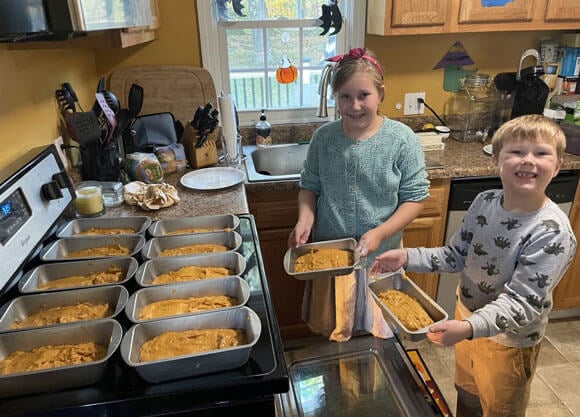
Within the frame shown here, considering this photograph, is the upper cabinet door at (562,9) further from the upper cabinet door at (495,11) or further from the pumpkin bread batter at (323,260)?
the pumpkin bread batter at (323,260)

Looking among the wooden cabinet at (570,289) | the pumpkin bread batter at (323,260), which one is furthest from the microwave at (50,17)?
the wooden cabinet at (570,289)

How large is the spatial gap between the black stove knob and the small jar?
155 mm

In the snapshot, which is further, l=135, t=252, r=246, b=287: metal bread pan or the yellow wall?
the yellow wall

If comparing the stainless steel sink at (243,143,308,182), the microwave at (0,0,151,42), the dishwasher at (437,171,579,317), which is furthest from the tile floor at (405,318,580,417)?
the microwave at (0,0,151,42)

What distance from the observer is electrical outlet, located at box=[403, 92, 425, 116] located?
2.43 metres

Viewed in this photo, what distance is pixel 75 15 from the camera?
80 cm

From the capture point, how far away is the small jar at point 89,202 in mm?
1375

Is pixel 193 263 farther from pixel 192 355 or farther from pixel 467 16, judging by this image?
pixel 467 16

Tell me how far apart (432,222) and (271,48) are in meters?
1.26

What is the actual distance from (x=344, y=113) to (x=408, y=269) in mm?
555

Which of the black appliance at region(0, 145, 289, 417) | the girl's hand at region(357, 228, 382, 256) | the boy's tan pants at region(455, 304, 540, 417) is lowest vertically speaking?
the boy's tan pants at region(455, 304, 540, 417)

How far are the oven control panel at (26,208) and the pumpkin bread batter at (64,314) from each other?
100mm

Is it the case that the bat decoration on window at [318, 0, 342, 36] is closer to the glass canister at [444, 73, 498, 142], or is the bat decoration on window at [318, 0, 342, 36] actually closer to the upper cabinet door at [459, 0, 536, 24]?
the upper cabinet door at [459, 0, 536, 24]

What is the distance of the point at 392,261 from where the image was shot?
1392 mm
